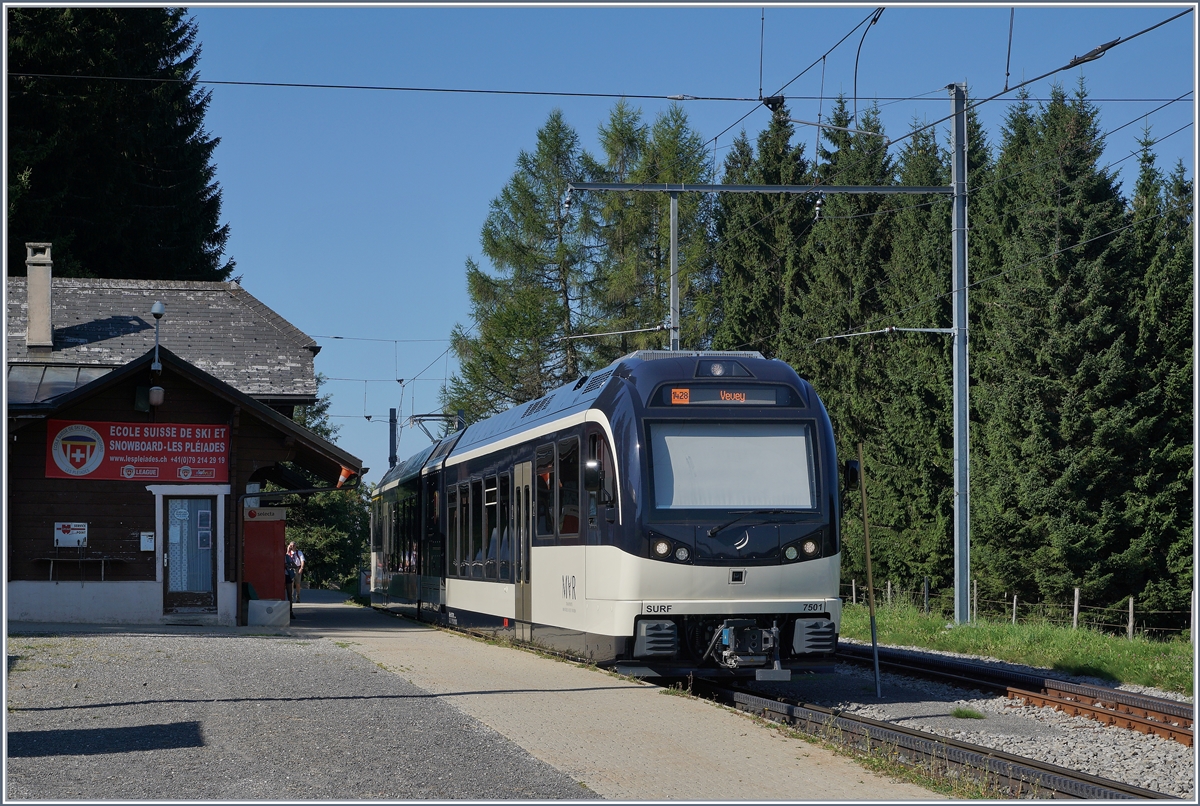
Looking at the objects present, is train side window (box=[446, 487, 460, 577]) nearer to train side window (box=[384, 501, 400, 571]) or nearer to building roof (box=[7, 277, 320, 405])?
building roof (box=[7, 277, 320, 405])

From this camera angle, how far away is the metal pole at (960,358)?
773 inches

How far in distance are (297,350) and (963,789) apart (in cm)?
2162

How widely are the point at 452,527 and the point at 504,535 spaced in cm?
401

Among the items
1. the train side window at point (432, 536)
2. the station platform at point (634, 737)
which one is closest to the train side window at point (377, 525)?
the train side window at point (432, 536)

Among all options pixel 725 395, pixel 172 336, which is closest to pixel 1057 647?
pixel 725 395

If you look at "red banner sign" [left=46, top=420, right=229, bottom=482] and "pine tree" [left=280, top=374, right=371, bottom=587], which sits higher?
"red banner sign" [left=46, top=420, right=229, bottom=482]

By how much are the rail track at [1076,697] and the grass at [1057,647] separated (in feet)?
4.78

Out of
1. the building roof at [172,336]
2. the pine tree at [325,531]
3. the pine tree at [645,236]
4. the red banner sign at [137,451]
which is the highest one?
the pine tree at [645,236]

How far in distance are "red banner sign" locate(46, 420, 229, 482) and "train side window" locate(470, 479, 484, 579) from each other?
562 cm

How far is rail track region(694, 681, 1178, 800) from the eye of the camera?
7.77 metres

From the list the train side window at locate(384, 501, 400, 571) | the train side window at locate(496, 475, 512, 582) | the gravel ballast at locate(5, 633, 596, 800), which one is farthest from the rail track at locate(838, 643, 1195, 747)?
the train side window at locate(384, 501, 400, 571)

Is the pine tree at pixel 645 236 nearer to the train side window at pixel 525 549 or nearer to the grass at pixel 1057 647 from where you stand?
the grass at pixel 1057 647

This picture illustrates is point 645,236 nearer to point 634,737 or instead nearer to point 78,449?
point 78,449

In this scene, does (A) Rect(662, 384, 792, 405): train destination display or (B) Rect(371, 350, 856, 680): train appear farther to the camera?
(A) Rect(662, 384, 792, 405): train destination display
